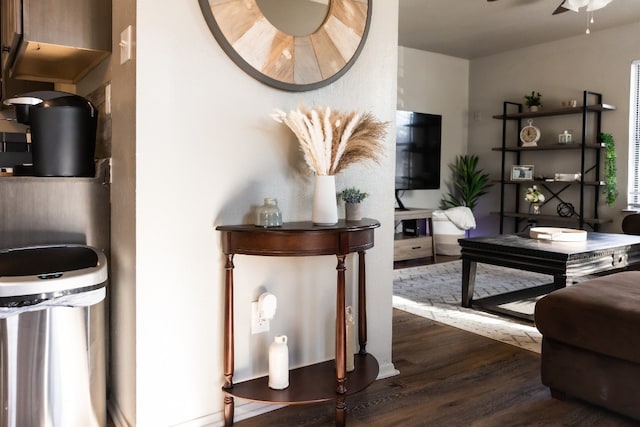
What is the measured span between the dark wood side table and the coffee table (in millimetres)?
1717

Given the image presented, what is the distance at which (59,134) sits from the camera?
206 cm

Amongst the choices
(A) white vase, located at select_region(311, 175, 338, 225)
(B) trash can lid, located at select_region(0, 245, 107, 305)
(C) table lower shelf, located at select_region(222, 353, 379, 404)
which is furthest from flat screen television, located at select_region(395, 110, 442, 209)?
(B) trash can lid, located at select_region(0, 245, 107, 305)

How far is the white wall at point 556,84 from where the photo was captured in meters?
5.48

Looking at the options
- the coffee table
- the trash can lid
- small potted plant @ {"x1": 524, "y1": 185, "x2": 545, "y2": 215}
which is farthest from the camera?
small potted plant @ {"x1": 524, "y1": 185, "x2": 545, "y2": 215}

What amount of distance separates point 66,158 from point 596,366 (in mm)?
2334

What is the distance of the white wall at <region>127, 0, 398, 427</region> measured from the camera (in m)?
1.77

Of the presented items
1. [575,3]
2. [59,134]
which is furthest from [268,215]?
[575,3]

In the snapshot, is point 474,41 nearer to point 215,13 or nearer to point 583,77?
point 583,77

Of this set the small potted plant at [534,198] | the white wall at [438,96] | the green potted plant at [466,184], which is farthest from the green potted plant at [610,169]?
the white wall at [438,96]

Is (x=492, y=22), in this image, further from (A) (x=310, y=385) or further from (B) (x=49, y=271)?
(B) (x=49, y=271)

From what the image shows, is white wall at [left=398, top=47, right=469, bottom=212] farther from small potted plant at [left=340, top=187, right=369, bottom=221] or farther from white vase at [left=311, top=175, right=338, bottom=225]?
white vase at [left=311, top=175, right=338, bottom=225]

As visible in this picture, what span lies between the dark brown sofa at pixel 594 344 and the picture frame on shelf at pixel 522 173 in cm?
408

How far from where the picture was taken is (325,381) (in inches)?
78.9

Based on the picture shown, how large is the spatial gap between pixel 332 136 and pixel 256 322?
0.80 meters
